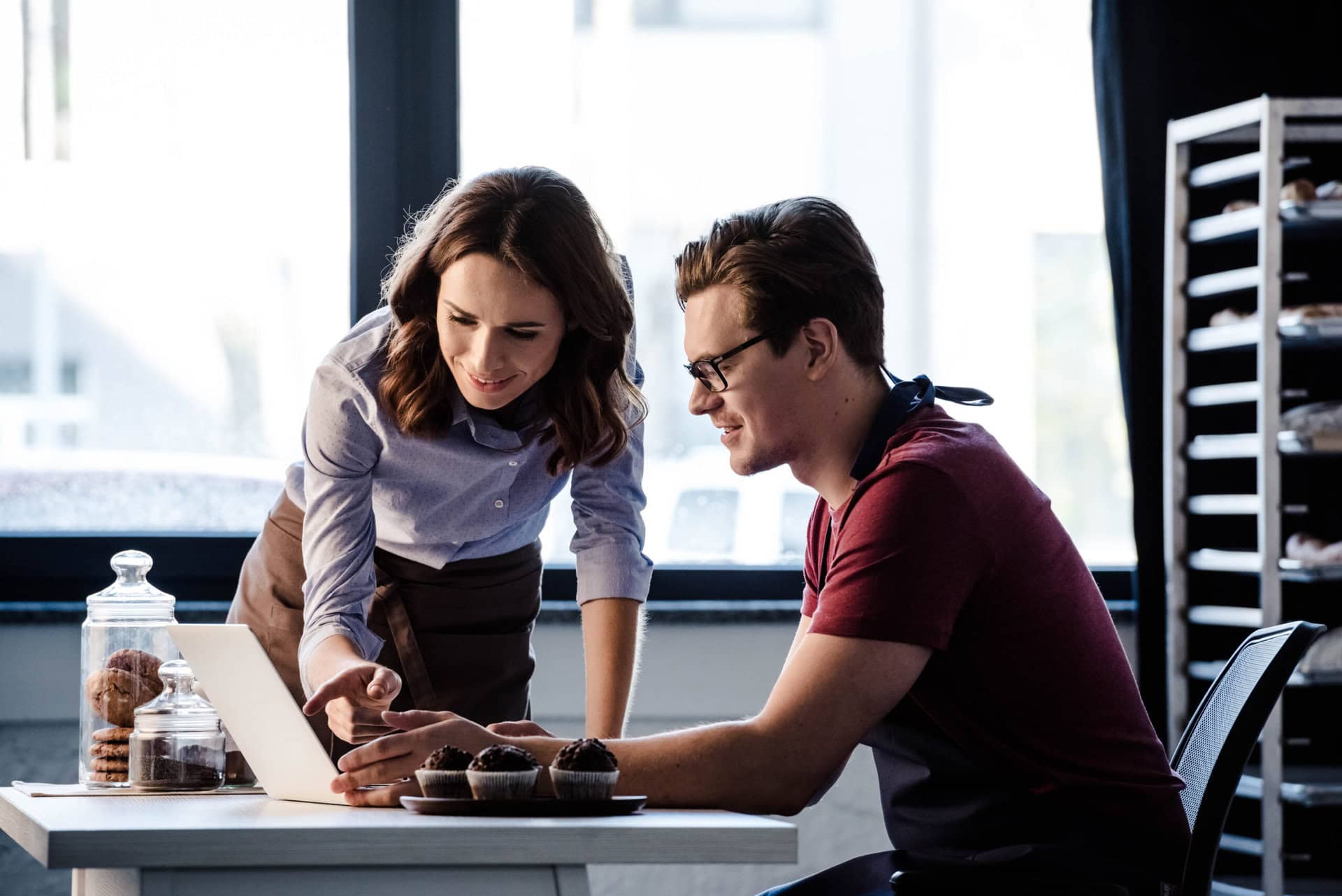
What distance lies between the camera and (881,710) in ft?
4.44

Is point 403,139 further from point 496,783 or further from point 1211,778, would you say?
point 1211,778

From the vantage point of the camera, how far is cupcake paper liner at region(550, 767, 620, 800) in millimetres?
1208

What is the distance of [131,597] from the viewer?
1.70 metres

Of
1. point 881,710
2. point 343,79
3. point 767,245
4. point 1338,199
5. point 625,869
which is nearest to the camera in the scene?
point 881,710

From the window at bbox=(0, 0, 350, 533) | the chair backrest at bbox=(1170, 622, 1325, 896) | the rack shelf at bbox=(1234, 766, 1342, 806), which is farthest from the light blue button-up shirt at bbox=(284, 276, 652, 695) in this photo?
the rack shelf at bbox=(1234, 766, 1342, 806)

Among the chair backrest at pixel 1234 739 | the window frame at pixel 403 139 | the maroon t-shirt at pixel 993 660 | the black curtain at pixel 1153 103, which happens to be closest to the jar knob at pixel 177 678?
the maroon t-shirt at pixel 993 660

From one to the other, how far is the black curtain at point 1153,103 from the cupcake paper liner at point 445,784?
87.4 inches

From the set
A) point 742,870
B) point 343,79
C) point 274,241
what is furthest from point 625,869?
point 343,79

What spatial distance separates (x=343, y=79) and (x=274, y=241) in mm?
385

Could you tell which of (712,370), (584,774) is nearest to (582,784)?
(584,774)

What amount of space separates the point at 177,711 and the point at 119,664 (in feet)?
0.36

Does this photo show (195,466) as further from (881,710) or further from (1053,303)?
(881,710)

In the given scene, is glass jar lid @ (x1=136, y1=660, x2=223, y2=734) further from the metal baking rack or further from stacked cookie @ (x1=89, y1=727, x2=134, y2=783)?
the metal baking rack

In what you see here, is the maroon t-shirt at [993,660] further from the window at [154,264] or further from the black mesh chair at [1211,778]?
the window at [154,264]
